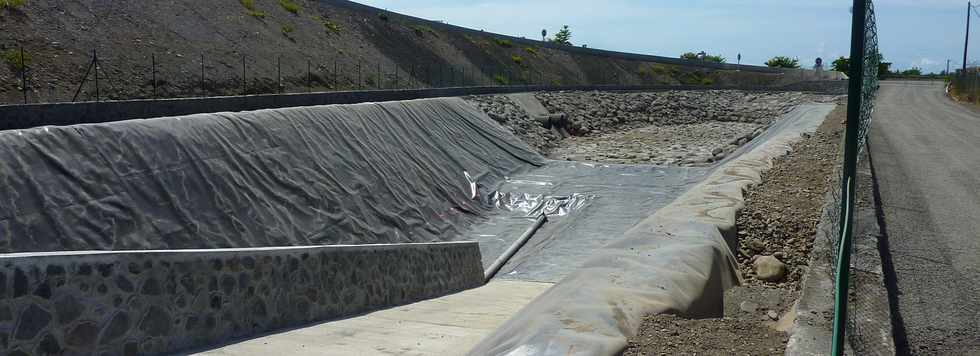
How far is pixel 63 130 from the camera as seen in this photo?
13.7 m

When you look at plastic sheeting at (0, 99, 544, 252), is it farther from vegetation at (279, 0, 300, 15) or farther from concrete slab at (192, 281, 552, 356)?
vegetation at (279, 0, 300, 15)

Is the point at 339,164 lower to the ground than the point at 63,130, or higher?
lower

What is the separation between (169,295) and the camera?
24.9 feet

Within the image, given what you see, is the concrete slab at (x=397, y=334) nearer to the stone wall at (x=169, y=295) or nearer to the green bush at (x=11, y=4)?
the stone wall at (x=169, y=295)

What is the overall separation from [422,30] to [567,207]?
33.0m

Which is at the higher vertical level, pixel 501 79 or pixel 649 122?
pixel 501 79

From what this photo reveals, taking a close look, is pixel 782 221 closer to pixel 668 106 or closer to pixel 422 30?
pixel 668 106

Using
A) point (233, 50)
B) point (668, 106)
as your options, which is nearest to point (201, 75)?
point (233, 50)

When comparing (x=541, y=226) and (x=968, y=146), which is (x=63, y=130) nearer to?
(x=541, y=226)

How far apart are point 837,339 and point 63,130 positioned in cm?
1316

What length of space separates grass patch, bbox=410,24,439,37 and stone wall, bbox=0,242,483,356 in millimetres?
43029

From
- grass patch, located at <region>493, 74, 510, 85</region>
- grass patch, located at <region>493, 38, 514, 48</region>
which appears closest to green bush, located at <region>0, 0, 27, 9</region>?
grass patch, located at <region>493, 74, 510, 85</region>

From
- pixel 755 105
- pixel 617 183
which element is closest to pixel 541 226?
pixel 617 183

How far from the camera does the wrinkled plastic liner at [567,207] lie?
63.3ft
